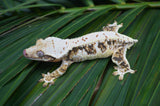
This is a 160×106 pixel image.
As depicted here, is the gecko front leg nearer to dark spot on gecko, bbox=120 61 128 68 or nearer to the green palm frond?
the green palm frond

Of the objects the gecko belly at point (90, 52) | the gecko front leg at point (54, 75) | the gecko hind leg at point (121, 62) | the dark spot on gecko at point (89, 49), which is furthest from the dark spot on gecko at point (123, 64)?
the gecko front leg at point (54, 75)

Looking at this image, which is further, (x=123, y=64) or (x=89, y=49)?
(x=89, y=49)

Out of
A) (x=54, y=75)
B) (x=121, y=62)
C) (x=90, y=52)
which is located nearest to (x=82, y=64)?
(x=90, y=52)

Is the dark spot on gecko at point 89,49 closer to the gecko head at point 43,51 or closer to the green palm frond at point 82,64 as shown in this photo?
the green palm frond at point 82,64

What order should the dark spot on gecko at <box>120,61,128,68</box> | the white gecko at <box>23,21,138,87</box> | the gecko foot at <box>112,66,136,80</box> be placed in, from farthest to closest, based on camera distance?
the white gecko at <box>23,21,138,87</box> < the dark spot on gecko at <box>120,61,128,68</box> < the gecko foot at <box>112,66,136,80</box>

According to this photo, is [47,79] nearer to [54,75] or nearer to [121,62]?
[54,75]

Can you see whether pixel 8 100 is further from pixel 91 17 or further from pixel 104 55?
pixel 91 17

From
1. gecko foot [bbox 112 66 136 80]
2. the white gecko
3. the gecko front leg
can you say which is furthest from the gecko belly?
gecko foot [bbox 112 66 136 80]
